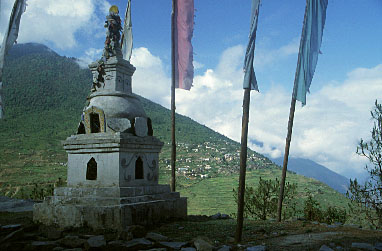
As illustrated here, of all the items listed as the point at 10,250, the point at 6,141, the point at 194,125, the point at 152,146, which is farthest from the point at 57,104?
the point at 10,250

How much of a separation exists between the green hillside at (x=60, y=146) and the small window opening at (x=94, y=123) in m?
8.55

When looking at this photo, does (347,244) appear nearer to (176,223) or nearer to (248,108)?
(248,108)

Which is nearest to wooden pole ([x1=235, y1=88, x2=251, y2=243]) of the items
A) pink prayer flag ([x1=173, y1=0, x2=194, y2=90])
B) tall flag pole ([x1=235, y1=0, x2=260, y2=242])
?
tall flag pole ([x1=235, y1=0, x2=260, y2=242])

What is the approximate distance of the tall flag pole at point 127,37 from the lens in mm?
13016

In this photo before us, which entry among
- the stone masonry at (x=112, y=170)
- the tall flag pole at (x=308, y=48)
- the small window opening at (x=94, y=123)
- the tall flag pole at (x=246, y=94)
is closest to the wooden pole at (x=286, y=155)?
the tall flag pole at (x=308, y=48)

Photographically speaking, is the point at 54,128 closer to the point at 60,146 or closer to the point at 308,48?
the point at 60,146

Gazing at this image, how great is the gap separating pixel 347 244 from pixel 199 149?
40.3 meters

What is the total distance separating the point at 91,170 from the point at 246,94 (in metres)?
5.27

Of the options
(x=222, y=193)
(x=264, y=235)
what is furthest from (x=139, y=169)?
(x=222, y=193)

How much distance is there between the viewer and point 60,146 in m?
42.0

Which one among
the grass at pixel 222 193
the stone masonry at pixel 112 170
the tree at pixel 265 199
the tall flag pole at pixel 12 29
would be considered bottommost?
the grass at pixel 222 193

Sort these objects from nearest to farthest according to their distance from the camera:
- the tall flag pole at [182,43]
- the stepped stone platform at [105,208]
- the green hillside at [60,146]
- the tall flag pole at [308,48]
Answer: the stepped stone platform at [105,208] < the tall flag pole at [308,48] < the tall flag pole at [182,43] < the green hillside at [60,146]

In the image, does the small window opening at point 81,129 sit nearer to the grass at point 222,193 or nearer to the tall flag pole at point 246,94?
the tall flag pole at point 246,94

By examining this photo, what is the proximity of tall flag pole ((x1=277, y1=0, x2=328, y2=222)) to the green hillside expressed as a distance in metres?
8.79
